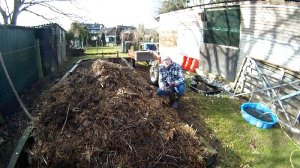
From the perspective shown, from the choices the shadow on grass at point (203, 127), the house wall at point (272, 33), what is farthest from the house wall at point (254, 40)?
the shadow on grass at point (203, 127)

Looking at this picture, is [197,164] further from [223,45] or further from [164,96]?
[223,45]

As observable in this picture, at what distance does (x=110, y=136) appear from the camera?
383cm

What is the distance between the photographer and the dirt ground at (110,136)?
3.64 meters

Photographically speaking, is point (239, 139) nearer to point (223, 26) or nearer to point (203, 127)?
point (203, 127)

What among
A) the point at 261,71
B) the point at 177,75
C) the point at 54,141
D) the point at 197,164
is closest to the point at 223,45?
the point at 261,71

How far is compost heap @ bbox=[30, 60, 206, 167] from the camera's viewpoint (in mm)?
3637

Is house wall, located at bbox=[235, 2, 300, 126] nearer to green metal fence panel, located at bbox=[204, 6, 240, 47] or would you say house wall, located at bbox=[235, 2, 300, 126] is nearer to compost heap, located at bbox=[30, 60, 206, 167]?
green metal fence panel, located at bbox=[204, 6, 240, 47]

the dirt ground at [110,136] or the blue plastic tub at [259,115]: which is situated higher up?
the dirt ground at [110,136]

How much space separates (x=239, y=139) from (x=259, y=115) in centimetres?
129

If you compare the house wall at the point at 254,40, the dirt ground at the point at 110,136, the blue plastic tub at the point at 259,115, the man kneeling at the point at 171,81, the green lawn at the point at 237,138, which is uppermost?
the house wall at the point at 254,40

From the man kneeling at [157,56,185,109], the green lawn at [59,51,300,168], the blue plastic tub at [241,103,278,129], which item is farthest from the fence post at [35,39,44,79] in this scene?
the blue plastic tub at [241,103,278,129]

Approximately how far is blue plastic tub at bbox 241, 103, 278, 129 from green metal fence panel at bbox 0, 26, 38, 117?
18.0 ft

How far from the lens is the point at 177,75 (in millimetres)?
6508

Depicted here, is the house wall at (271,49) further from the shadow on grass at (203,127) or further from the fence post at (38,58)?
the fence post at (38,58)
